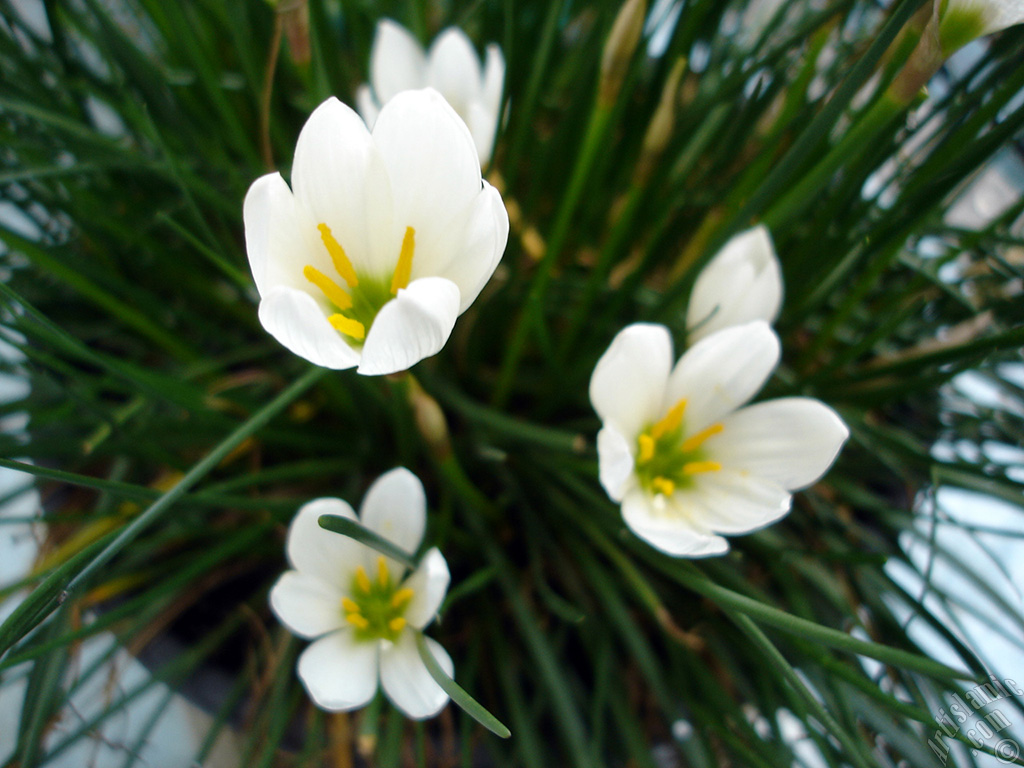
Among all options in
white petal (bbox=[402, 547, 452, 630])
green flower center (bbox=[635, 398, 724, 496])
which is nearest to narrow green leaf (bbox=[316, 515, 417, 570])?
white petal (bbox=[402, 547, 452, 630])

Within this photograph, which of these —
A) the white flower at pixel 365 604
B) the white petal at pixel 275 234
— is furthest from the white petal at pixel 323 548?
the white petal at pixel 275 234

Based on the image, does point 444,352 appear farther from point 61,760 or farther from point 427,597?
point 61,760

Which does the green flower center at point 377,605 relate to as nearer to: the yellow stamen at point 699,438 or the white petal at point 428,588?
the white petal at point 428,588

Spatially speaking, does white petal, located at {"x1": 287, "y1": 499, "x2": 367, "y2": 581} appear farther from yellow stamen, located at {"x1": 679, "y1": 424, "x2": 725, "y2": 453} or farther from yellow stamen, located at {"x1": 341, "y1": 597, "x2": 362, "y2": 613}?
yellow stamen, located at {"x1": 679, "y1": 424, "x2": 725, "y2": 453}

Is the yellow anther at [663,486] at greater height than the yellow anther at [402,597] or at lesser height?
greater

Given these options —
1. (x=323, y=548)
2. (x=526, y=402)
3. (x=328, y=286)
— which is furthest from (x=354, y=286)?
(x=526, y=402)

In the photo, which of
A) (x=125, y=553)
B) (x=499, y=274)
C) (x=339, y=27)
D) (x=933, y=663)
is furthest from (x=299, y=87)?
(x=933, y=663)
